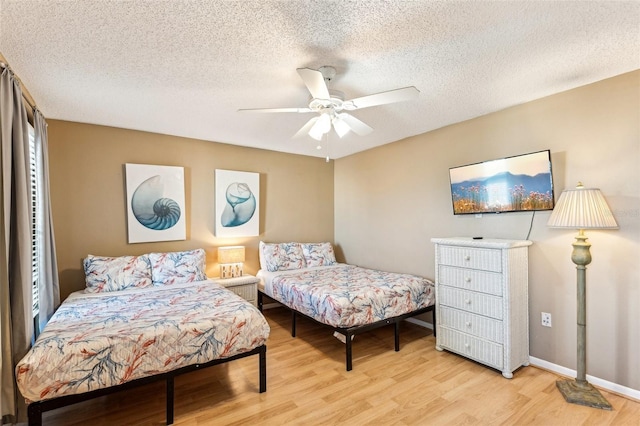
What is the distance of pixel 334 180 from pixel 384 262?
6.11ft

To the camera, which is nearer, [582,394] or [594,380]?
[582,394]

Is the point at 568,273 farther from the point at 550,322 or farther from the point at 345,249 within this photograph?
the point at 345,249

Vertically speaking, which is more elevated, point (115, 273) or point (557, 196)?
point (557, 196)

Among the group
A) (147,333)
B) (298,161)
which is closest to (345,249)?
(298,161)

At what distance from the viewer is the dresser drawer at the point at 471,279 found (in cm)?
271

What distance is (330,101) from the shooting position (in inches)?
89.2

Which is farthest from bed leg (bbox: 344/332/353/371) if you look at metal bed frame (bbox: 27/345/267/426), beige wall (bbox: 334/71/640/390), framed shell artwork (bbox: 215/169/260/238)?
framed shell artwork (bbox: 215/169/260/238)

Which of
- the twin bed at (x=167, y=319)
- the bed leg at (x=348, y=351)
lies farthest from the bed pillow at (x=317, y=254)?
the bed leg at (x=348, y=351)

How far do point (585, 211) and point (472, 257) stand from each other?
0.94 m

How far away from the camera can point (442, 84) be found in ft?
8.28

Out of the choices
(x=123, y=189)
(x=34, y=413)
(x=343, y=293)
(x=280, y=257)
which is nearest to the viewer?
(x=34, y=413)

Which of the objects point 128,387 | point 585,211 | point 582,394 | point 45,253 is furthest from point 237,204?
point 582,394

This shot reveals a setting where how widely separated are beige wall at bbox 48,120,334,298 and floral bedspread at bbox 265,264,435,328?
122cm

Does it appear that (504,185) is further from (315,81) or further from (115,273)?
(115,273)
